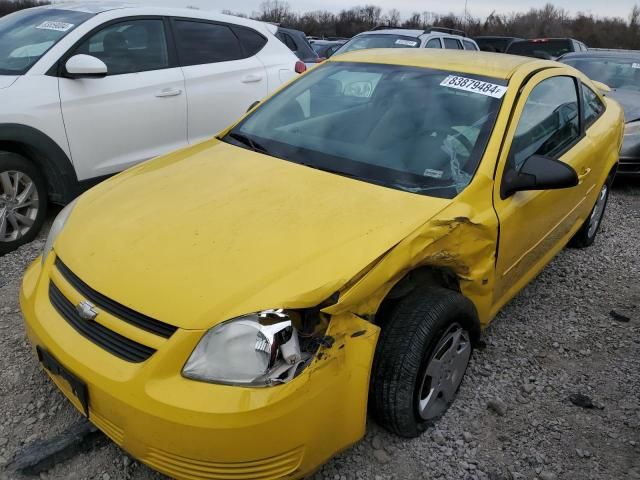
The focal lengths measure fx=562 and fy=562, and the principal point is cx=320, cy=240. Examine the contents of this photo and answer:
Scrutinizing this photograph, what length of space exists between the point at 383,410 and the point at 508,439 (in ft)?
2.21

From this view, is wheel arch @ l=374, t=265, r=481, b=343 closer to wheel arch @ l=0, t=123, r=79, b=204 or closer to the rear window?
wheel arch @ l=0, t=123, r=79, b=204

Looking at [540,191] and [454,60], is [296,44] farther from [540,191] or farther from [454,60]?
[540,191]

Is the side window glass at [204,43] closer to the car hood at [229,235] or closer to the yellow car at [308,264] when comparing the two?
the yellow car at [308,264]

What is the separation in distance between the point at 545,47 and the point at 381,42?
8.14 m

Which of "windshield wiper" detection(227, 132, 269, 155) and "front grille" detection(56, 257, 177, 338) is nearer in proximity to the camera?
"front grille" detection(56, 257, 177, 338)

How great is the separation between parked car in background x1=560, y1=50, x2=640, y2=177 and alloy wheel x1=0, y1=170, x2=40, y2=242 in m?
6.00

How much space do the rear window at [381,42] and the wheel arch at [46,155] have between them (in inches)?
227

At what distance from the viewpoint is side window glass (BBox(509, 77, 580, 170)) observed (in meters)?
2.93

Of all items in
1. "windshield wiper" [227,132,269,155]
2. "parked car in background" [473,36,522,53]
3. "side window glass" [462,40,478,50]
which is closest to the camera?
"windshield wiper" [227,132,269,155]

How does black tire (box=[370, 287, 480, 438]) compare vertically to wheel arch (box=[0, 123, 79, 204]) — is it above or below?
below

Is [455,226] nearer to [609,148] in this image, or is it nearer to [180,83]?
[609,148]

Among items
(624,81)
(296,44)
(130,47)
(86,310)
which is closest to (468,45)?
(296,44)

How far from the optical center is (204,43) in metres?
5.01

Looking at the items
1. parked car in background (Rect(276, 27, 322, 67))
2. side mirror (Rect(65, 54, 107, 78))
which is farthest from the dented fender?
parked car in background (Rect(276, 27, 322, 67))
